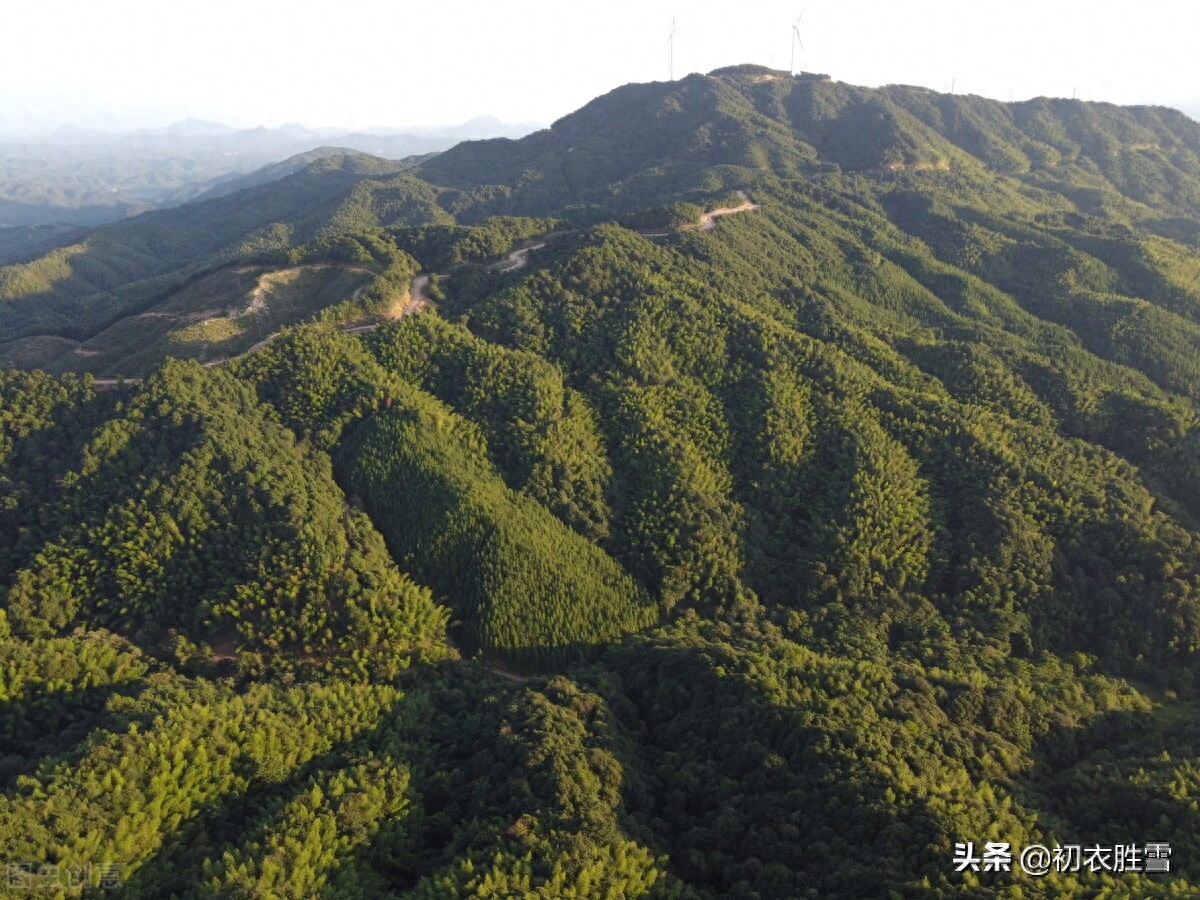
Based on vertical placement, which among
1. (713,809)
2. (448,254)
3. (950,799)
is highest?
(448,254)

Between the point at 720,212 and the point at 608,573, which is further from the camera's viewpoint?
the point at 720,212

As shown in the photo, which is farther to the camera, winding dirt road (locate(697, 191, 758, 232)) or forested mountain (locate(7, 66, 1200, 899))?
winding dirt road (locate(697, 191, 758, 232))

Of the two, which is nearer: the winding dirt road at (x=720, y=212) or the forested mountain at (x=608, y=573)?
the forested mountain at (x=608, y=573)

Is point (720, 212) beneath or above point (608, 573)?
above

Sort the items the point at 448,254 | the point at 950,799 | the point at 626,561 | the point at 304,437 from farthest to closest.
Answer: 1. the point at 448,254
2. the point at 304,437
3. the point at 626,561
4. the point at 950,799

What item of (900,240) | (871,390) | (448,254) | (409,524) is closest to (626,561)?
(409,524)

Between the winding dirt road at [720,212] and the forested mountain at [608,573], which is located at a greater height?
the winding dirt road at [720,212]

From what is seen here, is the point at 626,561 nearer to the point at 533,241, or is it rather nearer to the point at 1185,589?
the point at 1185,589

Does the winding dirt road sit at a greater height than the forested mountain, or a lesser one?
greater
